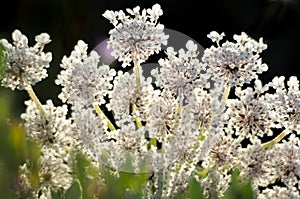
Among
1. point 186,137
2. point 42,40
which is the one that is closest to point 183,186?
point 186,137

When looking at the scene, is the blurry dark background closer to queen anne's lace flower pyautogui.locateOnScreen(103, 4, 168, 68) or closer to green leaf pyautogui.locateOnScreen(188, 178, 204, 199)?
queen anne's lace flower pyautogui.locateOnScreen(103, 4, 168, 68)

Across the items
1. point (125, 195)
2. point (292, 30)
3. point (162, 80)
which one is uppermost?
point (292, 30)

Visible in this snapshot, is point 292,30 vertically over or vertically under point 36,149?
over

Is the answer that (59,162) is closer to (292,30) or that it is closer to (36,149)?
(36,149)

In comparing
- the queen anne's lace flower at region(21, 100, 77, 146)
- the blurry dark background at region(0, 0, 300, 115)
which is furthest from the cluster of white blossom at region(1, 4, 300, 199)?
the blurry dark background at region(0, 0, 300, 115)

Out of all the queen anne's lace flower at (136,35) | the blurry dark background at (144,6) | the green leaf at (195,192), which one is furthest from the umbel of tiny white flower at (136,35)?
the blurry dark background at (144,6)

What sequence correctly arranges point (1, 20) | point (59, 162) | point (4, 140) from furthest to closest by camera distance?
point (1, 20)
point (59, 162)
point (4, 140)

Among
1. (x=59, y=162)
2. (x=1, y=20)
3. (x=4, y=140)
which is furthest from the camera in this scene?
(x=1, y=20)
